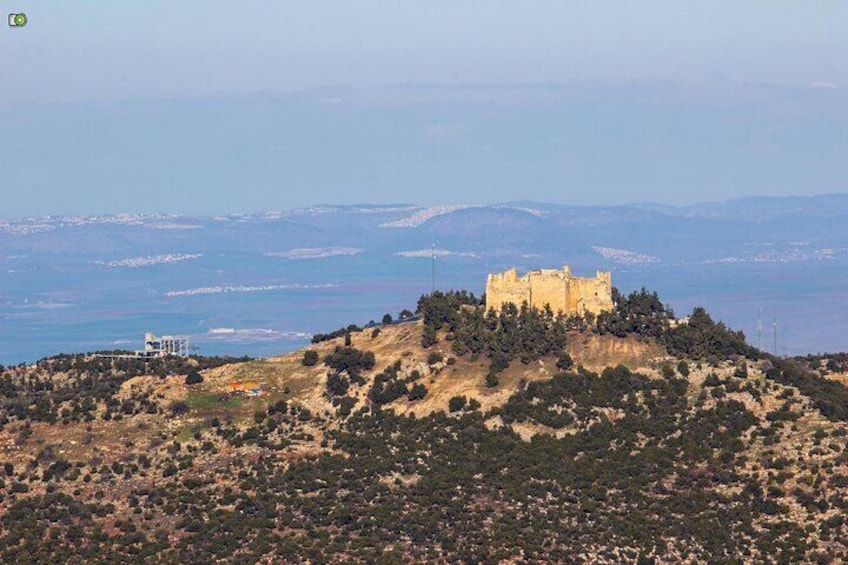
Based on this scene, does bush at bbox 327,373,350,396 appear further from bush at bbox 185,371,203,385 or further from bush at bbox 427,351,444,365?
bush at bbox 185,371,203,385

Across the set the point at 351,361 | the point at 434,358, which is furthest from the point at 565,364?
the point at 351,361

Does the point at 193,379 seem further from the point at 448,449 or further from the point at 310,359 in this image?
the point at 448,449

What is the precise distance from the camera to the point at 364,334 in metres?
101

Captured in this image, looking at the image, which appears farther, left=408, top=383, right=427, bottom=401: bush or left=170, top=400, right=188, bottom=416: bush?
left=170, top=400, right=188, bottom=416: bush

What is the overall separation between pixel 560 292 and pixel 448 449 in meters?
15.3

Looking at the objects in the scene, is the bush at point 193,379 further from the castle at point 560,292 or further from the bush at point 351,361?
the castle at point 560,292

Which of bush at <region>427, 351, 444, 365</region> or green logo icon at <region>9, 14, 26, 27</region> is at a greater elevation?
green logo icon at <region>9, 14, 26, 27</region>

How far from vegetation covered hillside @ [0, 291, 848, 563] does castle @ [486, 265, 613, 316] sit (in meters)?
1.23

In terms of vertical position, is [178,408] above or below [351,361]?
below

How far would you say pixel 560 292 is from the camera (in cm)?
9788

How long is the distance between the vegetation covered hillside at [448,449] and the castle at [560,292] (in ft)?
4.05

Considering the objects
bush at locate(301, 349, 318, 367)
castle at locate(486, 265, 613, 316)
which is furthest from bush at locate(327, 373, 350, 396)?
castle at locate(486, 265, 613, 316)

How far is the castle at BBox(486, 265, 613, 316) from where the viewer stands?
320 ft

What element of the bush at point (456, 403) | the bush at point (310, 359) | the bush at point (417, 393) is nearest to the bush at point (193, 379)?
the bush at point (310, 359)
